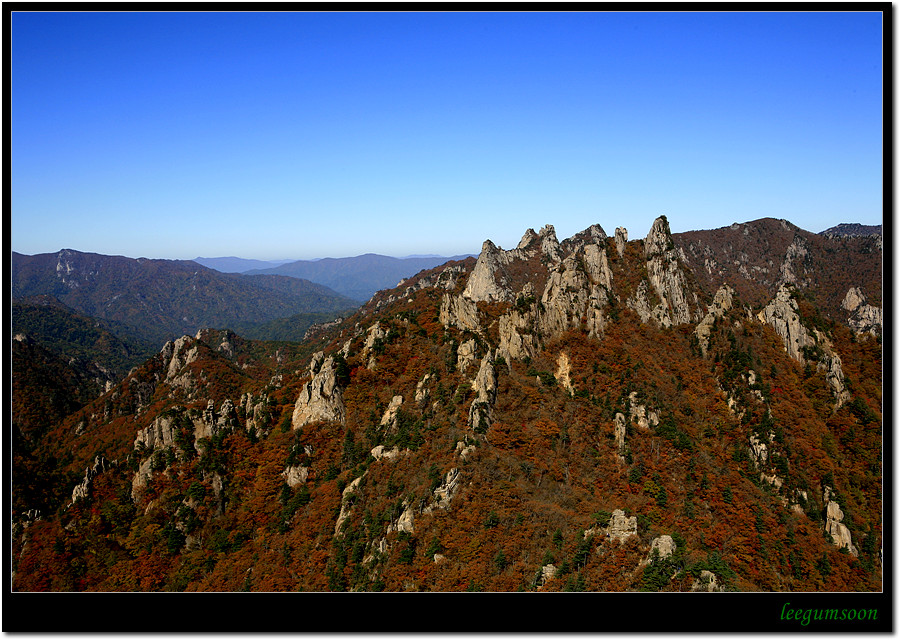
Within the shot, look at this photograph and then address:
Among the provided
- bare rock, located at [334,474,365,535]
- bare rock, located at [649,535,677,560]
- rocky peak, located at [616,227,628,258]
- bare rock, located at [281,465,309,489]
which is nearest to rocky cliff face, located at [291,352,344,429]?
bare rock, located at [281,465,309,489]

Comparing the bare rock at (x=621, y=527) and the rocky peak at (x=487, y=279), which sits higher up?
the rocky peak at (x=487, y=279)

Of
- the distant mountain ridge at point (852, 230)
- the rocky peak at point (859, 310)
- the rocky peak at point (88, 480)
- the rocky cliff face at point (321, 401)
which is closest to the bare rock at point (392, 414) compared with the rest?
the rocky cliff face at point (321, 401)

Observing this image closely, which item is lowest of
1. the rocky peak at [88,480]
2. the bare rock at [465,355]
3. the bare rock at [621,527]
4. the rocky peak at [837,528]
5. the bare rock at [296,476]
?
the rocky peak at [837,528]

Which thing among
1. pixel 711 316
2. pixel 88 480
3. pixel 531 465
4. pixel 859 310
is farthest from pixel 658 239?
pixel 859 310

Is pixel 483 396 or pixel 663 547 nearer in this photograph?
pixel 663 547

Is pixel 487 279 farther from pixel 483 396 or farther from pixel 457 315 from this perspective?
pixel 483 396

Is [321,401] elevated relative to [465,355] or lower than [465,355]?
lower

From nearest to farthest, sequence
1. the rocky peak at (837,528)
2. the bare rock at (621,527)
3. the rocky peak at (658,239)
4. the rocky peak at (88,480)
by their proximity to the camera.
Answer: the bare rock at (621,527)
the rocky peak at (837,528)
the rocky peak at (88,480)
the rocky peak at (658,239)

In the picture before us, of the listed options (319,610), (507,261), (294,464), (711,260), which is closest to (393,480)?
(294,464)

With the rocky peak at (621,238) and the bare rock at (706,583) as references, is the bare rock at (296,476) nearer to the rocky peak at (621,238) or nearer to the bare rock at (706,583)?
the bare rock at (706,583)

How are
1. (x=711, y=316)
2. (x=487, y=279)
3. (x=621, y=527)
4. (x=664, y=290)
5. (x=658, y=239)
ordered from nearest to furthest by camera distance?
(x=621, y=527), (x=711, y=316), (x=664, y=290), (x=658, y=239), (x=487, y=279)
